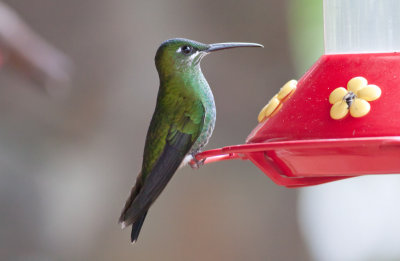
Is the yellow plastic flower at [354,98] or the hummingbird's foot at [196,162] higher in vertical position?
the yellow plastic flower at [354,98]

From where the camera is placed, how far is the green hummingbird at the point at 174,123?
4332 mm

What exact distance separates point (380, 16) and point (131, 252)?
4.60 metres

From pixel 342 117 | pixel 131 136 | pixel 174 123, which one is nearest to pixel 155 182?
pixel 174 123

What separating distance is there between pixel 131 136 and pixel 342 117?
15.3 feet

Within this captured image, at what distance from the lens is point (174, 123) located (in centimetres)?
467

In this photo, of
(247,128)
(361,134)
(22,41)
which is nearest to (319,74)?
(361,134)

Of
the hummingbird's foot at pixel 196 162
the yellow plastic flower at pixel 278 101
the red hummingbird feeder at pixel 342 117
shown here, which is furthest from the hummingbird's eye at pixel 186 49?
the yellow plastic flower at pixel 278 101

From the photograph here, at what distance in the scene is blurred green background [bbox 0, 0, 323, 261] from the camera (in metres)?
7.79

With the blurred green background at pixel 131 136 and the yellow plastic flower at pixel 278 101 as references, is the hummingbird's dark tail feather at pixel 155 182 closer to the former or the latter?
the yellow plastic flower at pixel 278 101

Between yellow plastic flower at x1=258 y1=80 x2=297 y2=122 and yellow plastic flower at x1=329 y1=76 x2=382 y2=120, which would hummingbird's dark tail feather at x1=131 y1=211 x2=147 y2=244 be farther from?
yellow plastic flower at x1=329 y1=76 x2=382 y2=120

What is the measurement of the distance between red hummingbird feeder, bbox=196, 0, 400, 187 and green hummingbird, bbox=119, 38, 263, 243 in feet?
1.39

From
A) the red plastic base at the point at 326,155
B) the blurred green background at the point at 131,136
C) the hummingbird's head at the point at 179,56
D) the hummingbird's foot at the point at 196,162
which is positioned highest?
the hummingbird's head at the point at 179,56

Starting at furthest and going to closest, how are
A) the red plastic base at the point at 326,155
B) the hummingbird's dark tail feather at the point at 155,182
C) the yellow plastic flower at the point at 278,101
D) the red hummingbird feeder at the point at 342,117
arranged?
the hummingbird's dark tail feather at the point at 155,182 < the yellow plastic flower at the point at 278,101 < the red hummingbird feeder at the point at 342,117 < the red plastic base at the point at 326,155

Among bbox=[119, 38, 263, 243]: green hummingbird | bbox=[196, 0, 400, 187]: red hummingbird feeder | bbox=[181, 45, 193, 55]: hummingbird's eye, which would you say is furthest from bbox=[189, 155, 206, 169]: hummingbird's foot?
bbox=[181, 45, 193, 55]: hummingbird's eye
